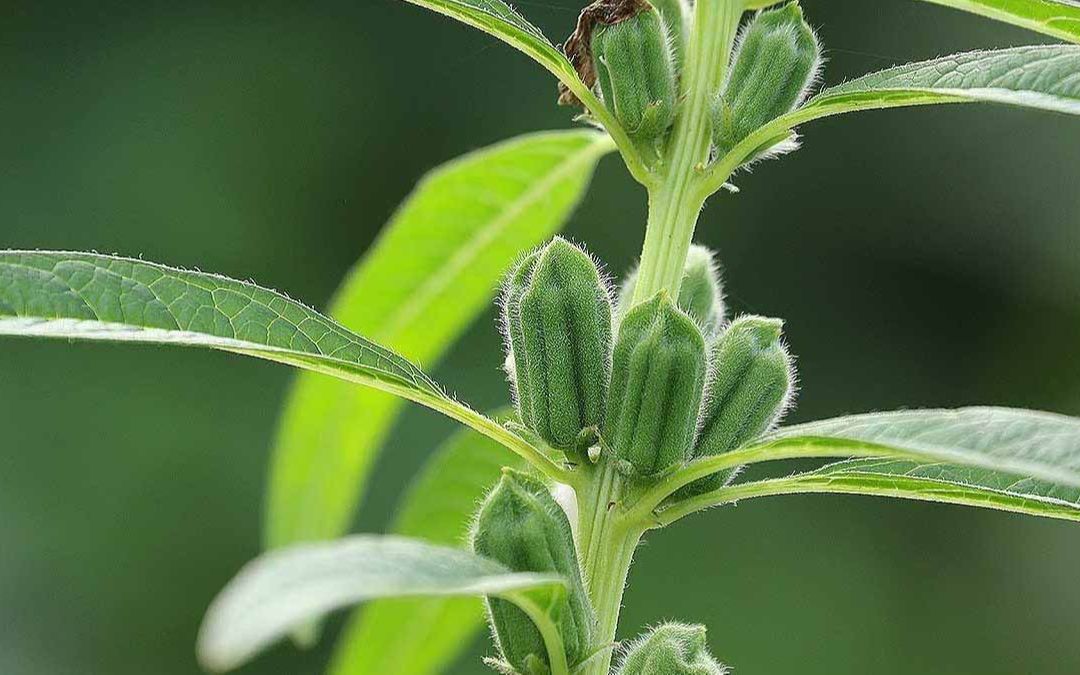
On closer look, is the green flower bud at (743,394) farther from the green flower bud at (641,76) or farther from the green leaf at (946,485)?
the green flower bud at (641,76)

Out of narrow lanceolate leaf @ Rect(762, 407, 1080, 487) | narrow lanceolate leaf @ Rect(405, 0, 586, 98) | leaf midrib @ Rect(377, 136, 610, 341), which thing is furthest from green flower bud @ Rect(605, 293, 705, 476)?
leaf midrib @ Rect(377, 136, 610, 341)

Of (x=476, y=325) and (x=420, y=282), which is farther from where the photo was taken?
(x=476, y=325)

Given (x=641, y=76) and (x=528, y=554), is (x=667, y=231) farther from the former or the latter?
(x=528, y=554)

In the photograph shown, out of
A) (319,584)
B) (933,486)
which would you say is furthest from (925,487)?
(319,584)

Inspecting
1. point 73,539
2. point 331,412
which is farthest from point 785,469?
point 331,412

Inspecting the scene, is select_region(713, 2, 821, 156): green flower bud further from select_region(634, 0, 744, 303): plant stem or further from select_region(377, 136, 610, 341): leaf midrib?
select_region(377, 136, 610, 341): leaf midrib

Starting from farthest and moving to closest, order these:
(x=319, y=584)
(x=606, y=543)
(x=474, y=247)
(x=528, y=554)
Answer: (x=474, y=247)
(x=606, y=543)
(x=528, y=554)
(x=319, y=584)

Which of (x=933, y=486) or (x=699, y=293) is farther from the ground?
(x=699, y=293)
